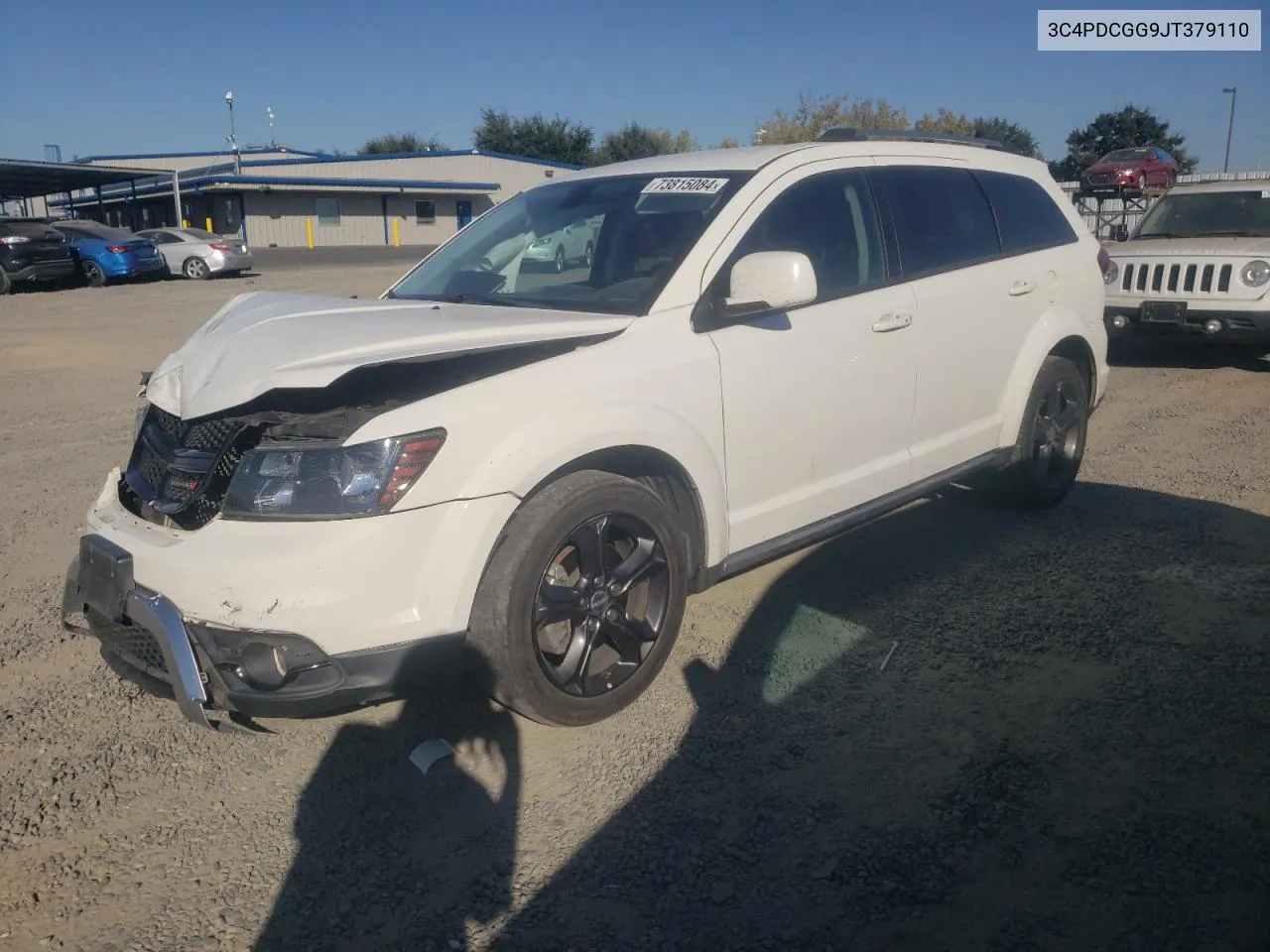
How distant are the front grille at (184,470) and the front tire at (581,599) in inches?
33.8

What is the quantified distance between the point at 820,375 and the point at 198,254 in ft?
80.4

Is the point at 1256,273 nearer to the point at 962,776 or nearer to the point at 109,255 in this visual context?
the point at 962,776

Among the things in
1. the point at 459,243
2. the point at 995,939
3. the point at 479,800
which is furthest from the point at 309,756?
the point at 459,243

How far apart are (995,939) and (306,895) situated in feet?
5.70

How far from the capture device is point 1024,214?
555 cm

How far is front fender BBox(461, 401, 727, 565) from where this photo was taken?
3164 mm

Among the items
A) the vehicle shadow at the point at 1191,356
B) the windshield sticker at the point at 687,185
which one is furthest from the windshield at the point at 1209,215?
the windshield sticker at the point at 687,185

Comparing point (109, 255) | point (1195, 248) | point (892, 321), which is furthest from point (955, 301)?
point (109, 255)

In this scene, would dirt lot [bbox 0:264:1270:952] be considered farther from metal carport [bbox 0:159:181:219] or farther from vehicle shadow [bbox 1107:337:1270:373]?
metal carport [bbox 0:159:181:219]

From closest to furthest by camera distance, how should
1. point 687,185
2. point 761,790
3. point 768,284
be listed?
point 761,790, point 768,284, point 687,185

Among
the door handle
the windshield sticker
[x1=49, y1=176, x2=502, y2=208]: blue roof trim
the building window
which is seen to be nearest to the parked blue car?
[x1=49, y1=176, x2=502, y2=208]: blue roof trim

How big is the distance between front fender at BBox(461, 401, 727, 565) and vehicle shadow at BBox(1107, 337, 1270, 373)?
818 cm

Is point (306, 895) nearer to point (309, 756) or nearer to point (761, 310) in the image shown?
point (309, 756)

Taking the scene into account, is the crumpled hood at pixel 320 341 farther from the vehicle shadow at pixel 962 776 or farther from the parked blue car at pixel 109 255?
the parked blue car at pixel 109 255
